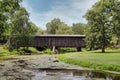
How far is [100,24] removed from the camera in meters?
66.2

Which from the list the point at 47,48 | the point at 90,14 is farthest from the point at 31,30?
the point at 90,14

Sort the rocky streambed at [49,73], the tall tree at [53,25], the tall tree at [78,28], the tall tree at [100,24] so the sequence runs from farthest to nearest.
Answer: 1. the tall tree at [53,25]
2. the tall tree at [78,28]
3. the tall tree at [100,24]
4. the rocky streambed at [49,73]

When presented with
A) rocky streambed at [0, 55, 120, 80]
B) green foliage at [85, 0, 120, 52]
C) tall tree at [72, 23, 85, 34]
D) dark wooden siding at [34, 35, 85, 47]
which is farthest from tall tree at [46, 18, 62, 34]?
rocky streambed at [0, 55, 120, 80]

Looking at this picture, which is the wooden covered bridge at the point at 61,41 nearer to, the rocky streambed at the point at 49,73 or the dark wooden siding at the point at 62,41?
the dark wooden siding at the point at 62,41

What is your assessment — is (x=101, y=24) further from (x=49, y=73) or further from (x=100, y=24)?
(x=49, y=73)

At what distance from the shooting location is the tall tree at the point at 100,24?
64500mm

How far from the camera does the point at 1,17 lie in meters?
27.6

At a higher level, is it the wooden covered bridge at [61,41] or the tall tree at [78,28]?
the tall tree at [78,28]

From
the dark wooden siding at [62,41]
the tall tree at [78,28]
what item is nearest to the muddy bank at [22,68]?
the dark wooden siding at [62,41]

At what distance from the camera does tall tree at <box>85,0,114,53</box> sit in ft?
212

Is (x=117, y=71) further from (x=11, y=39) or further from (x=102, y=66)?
(x=11, y=39)

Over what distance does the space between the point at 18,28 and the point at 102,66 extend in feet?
167

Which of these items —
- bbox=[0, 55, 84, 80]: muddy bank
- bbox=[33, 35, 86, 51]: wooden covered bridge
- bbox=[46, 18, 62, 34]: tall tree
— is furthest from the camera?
bbox=[46, 18, 62, 34]: tall tree

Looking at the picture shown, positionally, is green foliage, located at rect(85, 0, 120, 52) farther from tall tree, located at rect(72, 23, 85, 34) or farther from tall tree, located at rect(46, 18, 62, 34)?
tall tree, located at rect(46, 18, 62, 34)
